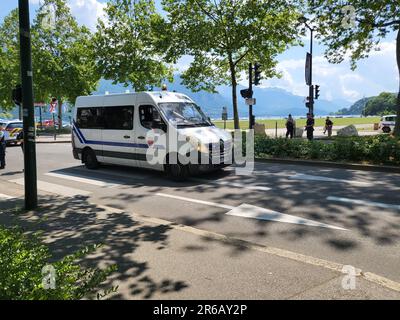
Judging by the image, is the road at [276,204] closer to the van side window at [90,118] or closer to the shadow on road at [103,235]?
the shadow on road at [103,235]

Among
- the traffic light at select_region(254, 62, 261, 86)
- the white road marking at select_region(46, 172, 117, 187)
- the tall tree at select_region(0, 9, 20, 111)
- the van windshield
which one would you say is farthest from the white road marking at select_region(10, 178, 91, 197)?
the tall tree at select_region(0, 9, 20, 111)

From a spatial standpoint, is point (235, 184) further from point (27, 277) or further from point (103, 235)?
point (27, 277)

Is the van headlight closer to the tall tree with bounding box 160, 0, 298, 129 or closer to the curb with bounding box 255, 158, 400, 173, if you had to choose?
the curb with bounding box 255, 158, 400, 173

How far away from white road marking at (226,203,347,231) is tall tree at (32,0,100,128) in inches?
1379

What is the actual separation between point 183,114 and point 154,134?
105cm

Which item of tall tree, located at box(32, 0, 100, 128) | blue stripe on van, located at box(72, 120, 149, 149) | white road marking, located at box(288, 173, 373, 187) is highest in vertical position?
tall tree, located at box(32, 0, 100, 128)

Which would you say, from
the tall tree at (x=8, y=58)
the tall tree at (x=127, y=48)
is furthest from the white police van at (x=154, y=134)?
the tall tree at (x=8, y=58)

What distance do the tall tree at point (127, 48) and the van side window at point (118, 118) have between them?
21.5m

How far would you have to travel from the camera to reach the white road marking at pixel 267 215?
6429mm

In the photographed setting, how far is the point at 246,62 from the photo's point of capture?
941 inches

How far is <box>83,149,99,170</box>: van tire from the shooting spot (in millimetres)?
13242
